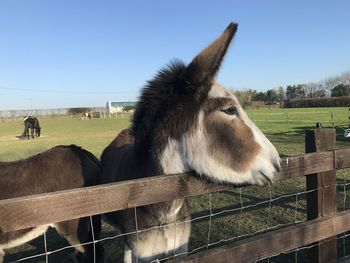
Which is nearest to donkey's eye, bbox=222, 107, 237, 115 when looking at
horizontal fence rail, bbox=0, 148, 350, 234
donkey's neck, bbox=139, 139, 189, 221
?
donkey's neck, bbox=139, 139, 189, 221

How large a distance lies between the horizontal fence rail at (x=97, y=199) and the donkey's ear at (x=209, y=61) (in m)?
0.66

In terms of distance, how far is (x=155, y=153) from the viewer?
2.63 metres

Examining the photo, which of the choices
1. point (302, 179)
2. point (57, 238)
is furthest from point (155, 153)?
point (302, 179)

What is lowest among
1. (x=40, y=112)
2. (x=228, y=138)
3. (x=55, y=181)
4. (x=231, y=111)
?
(x=55, y=181)

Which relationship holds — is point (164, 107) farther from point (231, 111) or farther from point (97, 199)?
point (97, 199)

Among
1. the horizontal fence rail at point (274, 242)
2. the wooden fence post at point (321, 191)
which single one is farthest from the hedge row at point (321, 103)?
the horizontal fence rail at point (274, 242)

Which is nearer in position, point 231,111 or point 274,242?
point 231,111

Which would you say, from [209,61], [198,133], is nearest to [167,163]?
[198,133]

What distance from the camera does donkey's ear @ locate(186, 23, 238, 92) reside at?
244 centimetres

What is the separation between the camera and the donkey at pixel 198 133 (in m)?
2.42

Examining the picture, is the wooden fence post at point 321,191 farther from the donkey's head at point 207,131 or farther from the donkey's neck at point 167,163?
the donkey's neck at point 167,163

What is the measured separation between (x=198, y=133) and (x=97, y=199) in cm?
82

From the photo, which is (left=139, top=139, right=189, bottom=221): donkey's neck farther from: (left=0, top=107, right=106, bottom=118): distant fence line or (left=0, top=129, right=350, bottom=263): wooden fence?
(left=0, top=107, right=106, bottom=118): distant fence line

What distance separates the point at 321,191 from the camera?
330 cm
